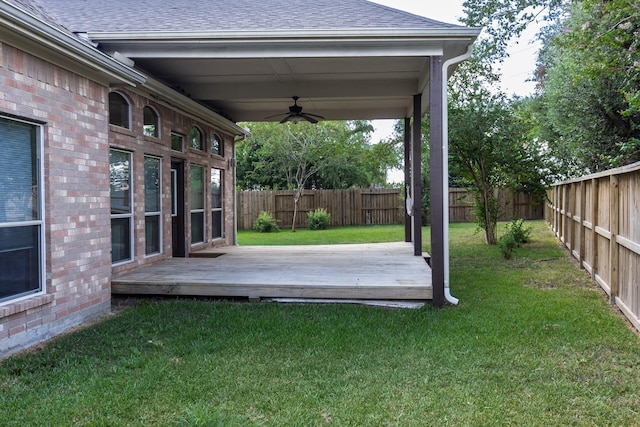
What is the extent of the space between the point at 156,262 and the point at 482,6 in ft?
31.5

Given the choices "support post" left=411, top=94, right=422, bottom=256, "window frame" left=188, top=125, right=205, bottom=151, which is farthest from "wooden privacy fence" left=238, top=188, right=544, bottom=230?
"support post" left=411, top=94, right=422, bottom=256

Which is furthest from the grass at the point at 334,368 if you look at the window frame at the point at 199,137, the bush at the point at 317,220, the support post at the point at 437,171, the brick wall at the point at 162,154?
the bush at the point at 317,220

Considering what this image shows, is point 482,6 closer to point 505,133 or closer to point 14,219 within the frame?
point 505,133

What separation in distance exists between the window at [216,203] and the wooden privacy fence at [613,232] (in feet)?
24.3

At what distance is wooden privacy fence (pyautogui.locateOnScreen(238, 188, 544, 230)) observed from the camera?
21.3 m

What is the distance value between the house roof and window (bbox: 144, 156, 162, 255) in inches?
60.5

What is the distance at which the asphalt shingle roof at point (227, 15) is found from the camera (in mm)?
6152

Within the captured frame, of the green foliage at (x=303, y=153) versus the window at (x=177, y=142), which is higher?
the green foliage at (x=303, y=153)

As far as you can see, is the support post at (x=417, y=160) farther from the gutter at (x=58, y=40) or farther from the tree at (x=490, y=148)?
the gutter at (x=58, y=40)

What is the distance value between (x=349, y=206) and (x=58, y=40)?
1793 cm

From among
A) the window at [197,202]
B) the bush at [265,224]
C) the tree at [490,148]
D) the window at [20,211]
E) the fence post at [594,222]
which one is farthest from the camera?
the bush at [265,224]

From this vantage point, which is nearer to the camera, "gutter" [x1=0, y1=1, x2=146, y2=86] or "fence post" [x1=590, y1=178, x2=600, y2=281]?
"gutter" [x1=0, y1=1, x2=146, y2=86]

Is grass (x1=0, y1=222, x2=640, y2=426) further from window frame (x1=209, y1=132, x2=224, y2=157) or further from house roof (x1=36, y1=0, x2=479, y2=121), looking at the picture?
window frame (x1=209, y1=132, x2=224, y2=157)

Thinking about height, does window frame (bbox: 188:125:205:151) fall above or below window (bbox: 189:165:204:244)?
above
